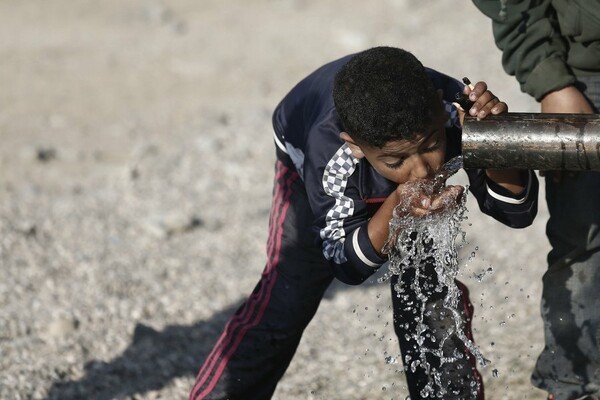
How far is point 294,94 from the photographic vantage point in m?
3.56

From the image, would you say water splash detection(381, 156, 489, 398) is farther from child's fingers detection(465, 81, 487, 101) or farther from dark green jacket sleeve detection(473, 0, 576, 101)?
dark green jacket sleeve detection(473, 0, 576, 101)

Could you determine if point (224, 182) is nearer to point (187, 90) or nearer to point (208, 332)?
point (208, 332)

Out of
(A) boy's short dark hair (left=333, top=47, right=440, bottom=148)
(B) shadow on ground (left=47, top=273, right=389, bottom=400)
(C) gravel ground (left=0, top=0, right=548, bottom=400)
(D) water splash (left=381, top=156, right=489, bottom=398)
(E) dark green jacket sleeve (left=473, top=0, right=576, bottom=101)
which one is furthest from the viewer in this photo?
(C) gravel ground (left=0, top=0, right=548, bottom=400)

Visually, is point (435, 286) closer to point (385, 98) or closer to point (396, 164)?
point (396, 164)

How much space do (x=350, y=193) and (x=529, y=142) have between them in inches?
20.5

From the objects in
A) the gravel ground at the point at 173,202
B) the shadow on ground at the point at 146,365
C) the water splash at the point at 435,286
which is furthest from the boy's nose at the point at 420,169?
the shadow on ground at the point at 146,365

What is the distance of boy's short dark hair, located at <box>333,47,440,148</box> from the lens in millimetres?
2850

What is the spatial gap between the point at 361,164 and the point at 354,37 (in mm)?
8602

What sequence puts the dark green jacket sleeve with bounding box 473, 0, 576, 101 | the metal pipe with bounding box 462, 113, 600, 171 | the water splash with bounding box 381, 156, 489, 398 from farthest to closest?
the dark green jacket sleeve with bounding box 473, 0, 576, 101 → the water splash with bounding box 381, 156, 489, 398 → the metal pipe with bounding box 462, 113, 600, 171

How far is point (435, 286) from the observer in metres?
3.31

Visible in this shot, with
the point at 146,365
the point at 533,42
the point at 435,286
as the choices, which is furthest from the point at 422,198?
the point at 146,365

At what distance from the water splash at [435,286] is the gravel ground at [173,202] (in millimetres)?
477

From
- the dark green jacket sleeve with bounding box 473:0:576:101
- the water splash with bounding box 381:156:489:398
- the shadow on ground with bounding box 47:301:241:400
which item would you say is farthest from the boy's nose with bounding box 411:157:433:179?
the shadow on ground with bounding box 47:301:241:400

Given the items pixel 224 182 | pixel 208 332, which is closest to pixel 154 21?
pixel 224 182
